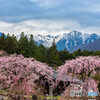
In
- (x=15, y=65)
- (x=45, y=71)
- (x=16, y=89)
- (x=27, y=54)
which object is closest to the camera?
(x=16, y=89)

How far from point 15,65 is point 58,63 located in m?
43.5

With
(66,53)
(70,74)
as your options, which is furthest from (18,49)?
(70,74)

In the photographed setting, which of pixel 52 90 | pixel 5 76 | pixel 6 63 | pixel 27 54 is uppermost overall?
pixel 27 54

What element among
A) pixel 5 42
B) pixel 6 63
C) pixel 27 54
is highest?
pixel 5 42

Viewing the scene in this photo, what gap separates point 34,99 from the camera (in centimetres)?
2425

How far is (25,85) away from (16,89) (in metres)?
2.38

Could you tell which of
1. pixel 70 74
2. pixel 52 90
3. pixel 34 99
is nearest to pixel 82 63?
pixel 70 74

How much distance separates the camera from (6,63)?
2944 centimetres

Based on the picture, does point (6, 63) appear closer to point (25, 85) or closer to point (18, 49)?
point (25, 85)

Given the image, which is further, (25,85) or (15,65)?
(15,65)

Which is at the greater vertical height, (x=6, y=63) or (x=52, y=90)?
(x=6, y=63)

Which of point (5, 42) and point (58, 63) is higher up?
point (5, 42)

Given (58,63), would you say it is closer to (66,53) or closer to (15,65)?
(66,53)

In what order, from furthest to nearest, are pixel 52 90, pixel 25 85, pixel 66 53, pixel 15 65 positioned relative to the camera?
pixel 66 53 → pixel 52 90 → pixel 15 65 → pixel 25 85
